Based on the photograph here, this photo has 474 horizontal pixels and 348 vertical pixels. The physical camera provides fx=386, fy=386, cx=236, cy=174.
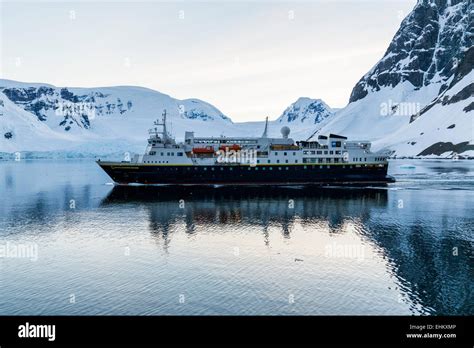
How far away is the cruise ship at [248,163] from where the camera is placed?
3029 inches

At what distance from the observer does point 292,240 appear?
35.3 metres

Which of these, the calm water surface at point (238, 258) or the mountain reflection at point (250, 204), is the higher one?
the mountain reflection at point (250, 204)

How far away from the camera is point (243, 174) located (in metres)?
78.8

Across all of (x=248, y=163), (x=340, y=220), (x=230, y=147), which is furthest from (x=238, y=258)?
(x=230, y=147)

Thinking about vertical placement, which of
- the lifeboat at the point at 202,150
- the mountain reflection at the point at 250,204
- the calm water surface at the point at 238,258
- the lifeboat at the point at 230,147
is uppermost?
the lifeboat at the point at 230,147

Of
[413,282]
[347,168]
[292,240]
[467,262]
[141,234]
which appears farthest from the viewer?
[347,168]

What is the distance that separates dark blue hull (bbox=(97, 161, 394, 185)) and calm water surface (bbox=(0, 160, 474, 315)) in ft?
69.0

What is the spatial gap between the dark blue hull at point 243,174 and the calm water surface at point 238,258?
21.0 meters

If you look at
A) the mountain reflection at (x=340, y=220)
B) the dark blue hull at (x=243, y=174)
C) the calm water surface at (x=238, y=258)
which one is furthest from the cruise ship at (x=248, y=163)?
the calm water surface at (x=238, y=258)
